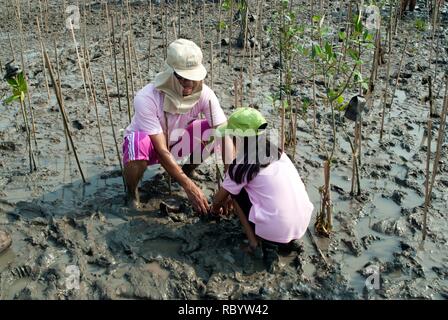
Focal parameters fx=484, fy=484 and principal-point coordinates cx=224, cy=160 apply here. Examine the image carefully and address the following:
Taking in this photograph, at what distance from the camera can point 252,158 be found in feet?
8.63

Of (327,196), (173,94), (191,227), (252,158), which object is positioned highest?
(173,94)

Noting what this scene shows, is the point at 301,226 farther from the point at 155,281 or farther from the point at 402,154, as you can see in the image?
the point at 402,154

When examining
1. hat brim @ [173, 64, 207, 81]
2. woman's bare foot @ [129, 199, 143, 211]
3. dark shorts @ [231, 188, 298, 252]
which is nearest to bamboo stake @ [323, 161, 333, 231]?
dark shorts @ [231, 188, 298, 252]

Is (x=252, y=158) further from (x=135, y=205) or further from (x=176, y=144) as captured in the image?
(x=135, y=205)

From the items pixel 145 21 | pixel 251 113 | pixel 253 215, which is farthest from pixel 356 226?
pixel 145 21

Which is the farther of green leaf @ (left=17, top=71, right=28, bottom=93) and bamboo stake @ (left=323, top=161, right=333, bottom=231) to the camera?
green leaf @ (left=17, top=71, right=28, bottom=93)

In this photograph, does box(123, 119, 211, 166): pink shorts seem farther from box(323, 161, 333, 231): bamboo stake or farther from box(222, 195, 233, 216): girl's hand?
box(323, 161, 333, 231): bamboo stake

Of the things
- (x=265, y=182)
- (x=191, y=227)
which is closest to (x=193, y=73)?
(x=265, y=182)

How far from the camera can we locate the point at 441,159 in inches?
154

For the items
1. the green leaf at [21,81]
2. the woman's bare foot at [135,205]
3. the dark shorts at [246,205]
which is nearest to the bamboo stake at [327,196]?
the dark shorts at [246,205]

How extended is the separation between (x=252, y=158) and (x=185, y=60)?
2.45 ft

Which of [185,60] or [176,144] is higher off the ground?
[185,60]

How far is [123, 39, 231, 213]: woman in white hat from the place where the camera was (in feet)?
9.67

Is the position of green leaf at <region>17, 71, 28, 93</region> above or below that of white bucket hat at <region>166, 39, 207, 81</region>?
below
